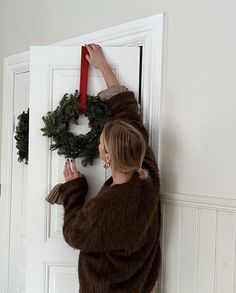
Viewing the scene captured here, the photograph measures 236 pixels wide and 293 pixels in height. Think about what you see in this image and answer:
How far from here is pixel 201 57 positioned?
1.48 meters

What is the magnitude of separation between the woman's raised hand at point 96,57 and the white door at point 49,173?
43 millimetres

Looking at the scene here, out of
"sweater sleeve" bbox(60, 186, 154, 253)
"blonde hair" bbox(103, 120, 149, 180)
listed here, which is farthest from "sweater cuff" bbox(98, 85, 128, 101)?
"sweater sleeve" bbox(60, 186, 154, 253)

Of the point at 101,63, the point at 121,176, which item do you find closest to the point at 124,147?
the point at 121,176

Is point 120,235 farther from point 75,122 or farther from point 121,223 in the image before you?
point 75,122

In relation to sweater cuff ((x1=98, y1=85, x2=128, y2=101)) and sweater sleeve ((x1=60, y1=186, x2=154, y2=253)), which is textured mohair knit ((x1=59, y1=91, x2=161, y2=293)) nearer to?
sweater sleeve ((x1=60, y1=186, x2=154, y2=253))

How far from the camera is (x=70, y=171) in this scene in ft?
5.56

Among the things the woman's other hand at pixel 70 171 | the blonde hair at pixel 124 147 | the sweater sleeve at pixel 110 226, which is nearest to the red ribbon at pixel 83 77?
the woman's other hand at pixel 70 171

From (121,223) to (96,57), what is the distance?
825 millimetres

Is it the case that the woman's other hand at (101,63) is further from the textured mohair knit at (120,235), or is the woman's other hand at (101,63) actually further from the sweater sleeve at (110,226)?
the sweater sleeve at (110,226)

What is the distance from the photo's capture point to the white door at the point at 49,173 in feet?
5.72

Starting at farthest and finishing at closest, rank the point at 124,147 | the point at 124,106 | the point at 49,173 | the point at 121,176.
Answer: the point at 49,173 → the point at 124,106 → the point at 121,176 → the point at 124,147

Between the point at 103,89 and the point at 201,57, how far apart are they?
1.64ft

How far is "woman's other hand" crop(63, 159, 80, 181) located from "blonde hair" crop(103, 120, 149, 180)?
0.41m

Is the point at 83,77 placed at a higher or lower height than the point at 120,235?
higher
